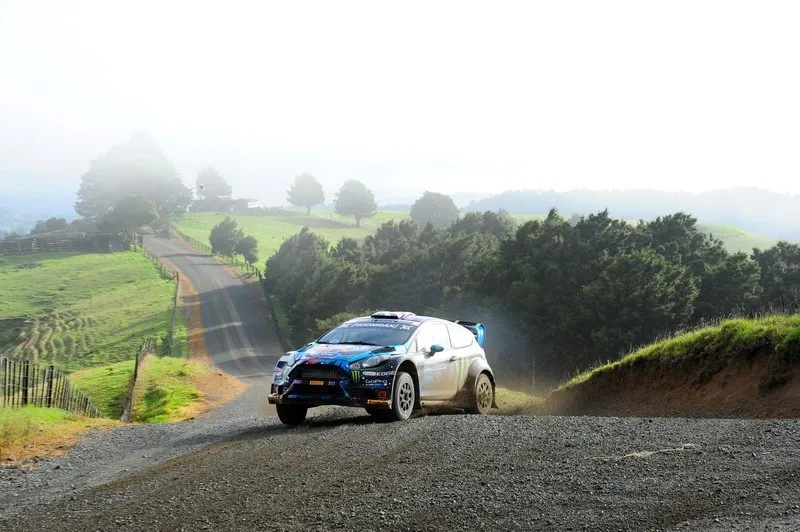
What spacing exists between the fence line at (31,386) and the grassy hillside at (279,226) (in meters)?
109

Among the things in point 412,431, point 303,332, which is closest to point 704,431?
point 412,431

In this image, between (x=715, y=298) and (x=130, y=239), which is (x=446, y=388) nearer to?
(x=715, y=298)

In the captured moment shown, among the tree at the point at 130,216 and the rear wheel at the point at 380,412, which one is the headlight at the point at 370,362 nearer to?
the rear wheel at the point at 380,412

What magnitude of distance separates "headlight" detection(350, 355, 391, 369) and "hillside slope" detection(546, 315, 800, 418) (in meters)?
6.26

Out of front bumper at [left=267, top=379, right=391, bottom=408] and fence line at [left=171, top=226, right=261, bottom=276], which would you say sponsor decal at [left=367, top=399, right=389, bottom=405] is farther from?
fence line at [left=171, top=226, right=261, bottom=276]

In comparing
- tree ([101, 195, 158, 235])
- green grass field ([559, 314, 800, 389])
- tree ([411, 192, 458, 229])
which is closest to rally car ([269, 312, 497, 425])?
green grass field ([559, 314, 800, 389])

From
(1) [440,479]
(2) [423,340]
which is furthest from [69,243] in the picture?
(1) [440,479]

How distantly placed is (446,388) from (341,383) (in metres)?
2.58

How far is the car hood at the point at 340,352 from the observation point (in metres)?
12.3

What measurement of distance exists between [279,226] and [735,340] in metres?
156

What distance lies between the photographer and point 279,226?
6604 inches

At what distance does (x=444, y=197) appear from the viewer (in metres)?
180

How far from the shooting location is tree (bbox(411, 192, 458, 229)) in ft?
577

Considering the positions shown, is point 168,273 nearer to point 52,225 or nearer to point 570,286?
point 570,286
